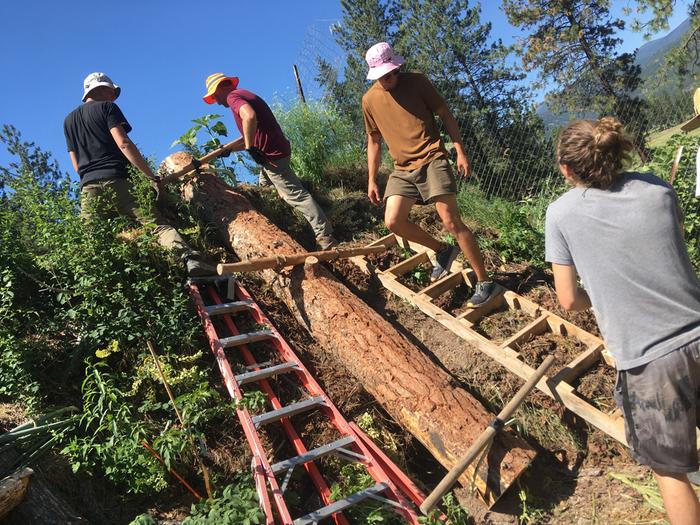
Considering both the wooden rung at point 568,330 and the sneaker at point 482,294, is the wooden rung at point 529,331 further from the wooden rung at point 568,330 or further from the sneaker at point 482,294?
the sneaker at point 482,294

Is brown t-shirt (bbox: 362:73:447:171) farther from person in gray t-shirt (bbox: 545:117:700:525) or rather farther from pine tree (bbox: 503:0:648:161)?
pine tree (bbox: 503:0:648:161)

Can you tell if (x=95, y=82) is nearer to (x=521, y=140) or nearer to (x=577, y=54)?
(x=521, y=140)

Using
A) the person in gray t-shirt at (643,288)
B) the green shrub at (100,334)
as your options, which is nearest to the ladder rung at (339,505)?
the green shrub at (100,334)

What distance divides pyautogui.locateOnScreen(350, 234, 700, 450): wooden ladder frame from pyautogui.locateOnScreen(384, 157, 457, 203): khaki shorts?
879 millimetres

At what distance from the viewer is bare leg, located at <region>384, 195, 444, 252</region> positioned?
14.5ft

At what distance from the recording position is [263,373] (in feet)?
12.2

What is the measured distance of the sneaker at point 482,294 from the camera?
434cm

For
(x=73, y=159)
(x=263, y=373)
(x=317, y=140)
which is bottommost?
(x=263, y=373)

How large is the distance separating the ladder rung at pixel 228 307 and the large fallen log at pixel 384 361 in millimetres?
415

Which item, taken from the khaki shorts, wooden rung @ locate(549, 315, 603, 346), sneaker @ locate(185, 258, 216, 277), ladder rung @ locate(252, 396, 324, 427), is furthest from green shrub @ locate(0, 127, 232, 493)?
wooden rung @ locate(549, 315, 603, 346)

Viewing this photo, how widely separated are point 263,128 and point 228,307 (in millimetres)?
2181

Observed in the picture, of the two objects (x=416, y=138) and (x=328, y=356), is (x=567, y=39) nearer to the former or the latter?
(x=416, y=138)

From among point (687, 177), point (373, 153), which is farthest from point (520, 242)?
point (687, 177)

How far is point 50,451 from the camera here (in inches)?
131
